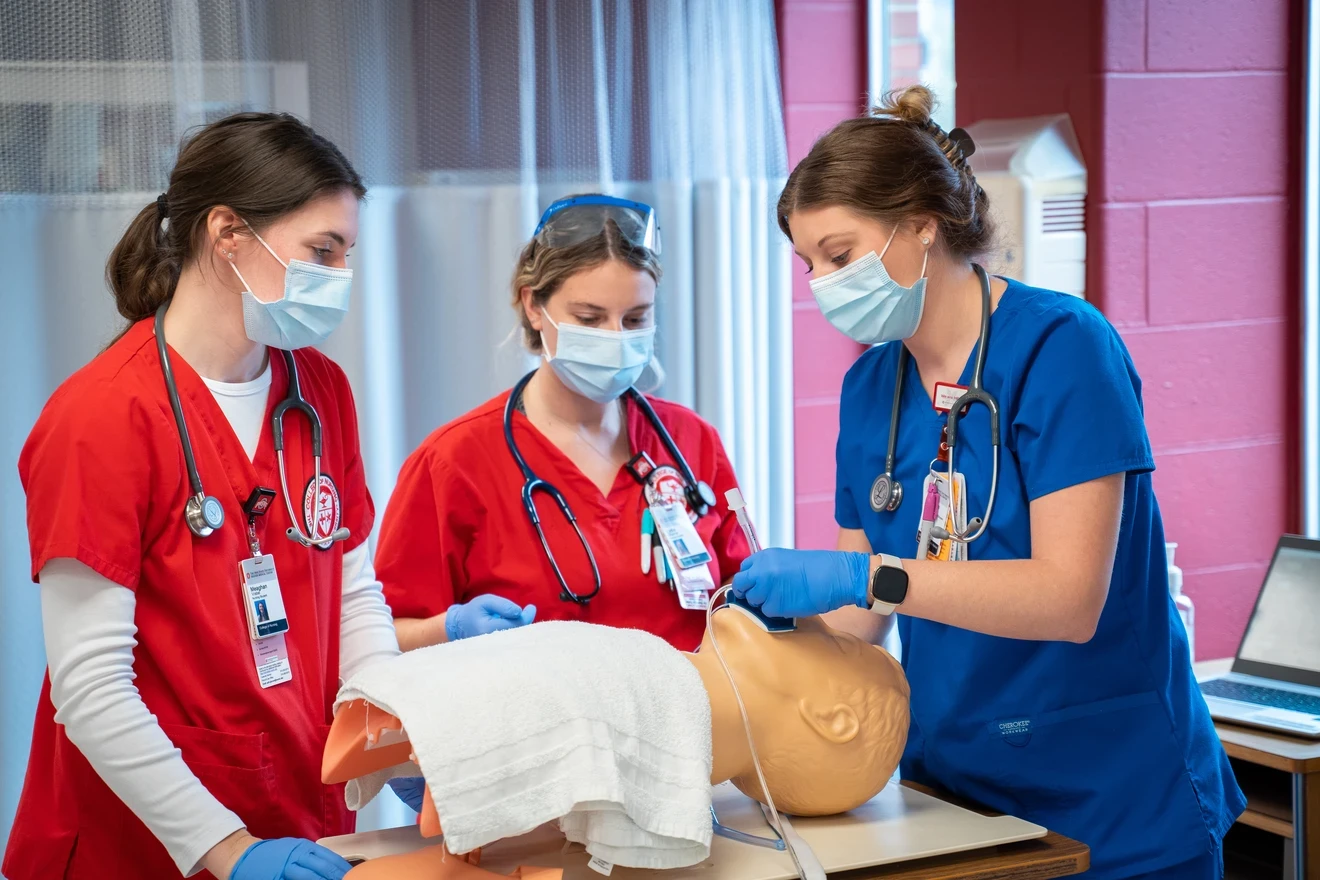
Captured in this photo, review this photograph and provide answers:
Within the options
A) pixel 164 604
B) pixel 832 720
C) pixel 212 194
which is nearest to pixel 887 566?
pixel 832 720

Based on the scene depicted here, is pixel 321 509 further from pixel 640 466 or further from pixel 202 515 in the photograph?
pixel 640 466

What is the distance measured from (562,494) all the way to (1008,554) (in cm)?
73

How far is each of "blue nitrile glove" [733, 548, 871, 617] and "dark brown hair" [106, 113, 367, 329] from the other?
730mm

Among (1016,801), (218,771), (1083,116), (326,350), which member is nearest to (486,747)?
(218,771)

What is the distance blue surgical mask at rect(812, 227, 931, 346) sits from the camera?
1.54 meters

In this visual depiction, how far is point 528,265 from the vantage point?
202 cm

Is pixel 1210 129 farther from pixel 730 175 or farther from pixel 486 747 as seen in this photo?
pixel 486 747

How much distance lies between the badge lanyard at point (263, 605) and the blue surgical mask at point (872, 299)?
0.74m

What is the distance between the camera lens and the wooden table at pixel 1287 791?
190 cm

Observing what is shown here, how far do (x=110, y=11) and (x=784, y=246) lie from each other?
4.76 feet

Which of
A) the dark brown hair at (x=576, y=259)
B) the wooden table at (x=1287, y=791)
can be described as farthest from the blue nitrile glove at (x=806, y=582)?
the wooden table at (x=1287, y=791)

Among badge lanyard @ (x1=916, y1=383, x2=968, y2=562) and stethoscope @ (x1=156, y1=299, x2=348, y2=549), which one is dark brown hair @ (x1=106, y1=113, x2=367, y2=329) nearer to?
stethoscope @ (x1=156, y1=299, x2=348, y2=549)

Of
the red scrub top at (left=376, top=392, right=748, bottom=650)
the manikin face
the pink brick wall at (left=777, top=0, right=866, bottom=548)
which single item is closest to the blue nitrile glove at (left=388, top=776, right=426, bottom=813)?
the red scrub top at (left=376, top=392, right=748, bottom=650)

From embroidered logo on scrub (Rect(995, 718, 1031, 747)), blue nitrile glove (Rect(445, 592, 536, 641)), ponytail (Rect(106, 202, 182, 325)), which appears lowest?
embroidered logo on scrub (Rect(995, 718, 1031, 747))
